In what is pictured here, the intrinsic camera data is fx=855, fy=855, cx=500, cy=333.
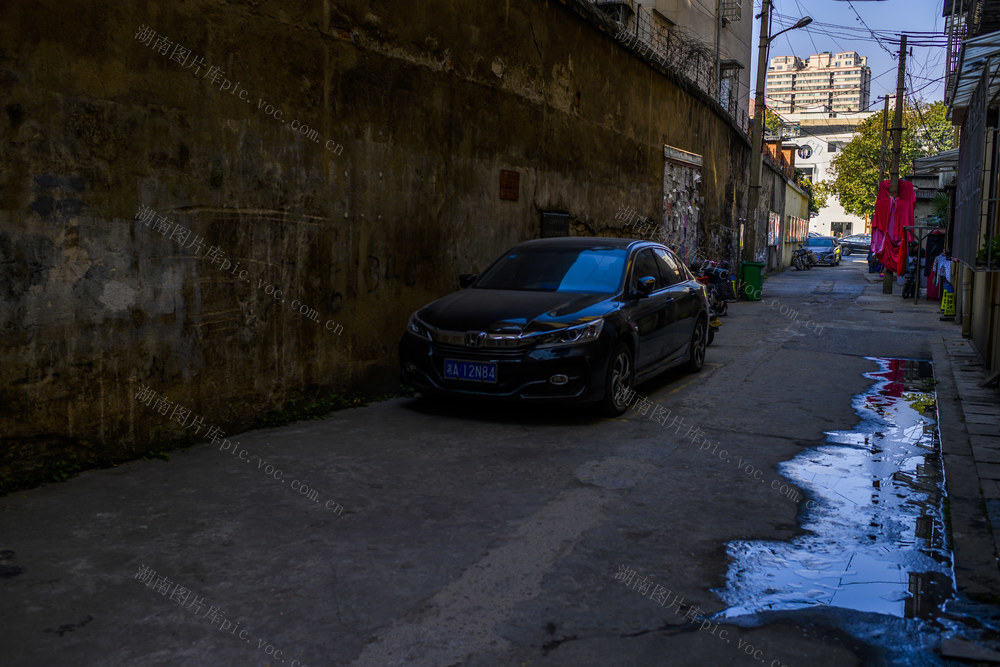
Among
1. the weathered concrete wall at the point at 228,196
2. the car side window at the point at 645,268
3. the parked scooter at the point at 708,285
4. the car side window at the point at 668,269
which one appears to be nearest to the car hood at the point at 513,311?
the car side window at the point at 645,268

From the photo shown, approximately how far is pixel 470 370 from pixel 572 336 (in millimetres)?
910

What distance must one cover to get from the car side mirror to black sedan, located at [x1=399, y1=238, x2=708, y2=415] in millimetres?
11

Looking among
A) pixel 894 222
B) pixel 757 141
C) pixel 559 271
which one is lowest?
pixel 559 271

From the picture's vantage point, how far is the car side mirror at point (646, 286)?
8188 millimetres

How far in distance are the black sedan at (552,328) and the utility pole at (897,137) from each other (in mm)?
18216

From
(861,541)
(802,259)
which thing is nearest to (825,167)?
(802,259)

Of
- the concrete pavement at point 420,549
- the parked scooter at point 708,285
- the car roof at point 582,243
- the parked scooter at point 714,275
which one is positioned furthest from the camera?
the parked scooter at point 714,275

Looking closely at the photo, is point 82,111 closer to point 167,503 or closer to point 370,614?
point 167,503

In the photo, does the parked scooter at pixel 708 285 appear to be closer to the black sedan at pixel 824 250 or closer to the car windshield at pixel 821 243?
the black sedan at pixel 824 250

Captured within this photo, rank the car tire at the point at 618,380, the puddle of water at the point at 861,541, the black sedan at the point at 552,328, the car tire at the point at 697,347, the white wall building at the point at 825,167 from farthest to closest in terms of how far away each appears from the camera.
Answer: the white wall building at the point at 825,167
the car tire at the point at 697,347
the car tire at the point at 618,380
the black sedan at the point at 552,328
the puddle of water at the point at 861,541

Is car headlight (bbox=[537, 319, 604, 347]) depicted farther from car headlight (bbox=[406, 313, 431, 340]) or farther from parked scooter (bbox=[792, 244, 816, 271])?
parked scooter (bbox=[792, 244, 816, 271])

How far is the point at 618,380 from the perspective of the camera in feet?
25.3

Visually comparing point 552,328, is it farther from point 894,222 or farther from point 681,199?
point 894,222

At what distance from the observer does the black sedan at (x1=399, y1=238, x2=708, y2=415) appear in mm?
7160
